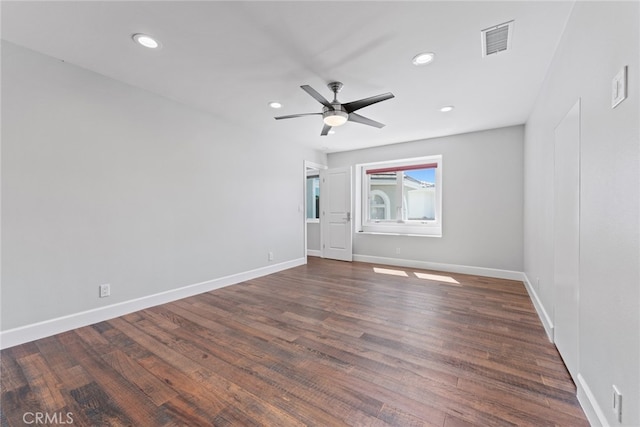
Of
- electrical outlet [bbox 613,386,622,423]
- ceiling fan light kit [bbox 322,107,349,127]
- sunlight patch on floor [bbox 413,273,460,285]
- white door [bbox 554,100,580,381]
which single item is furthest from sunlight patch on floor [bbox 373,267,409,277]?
electrical outlet [bbox 613,386,622,423]

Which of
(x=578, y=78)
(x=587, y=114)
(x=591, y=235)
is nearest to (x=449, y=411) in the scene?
(x=591, y=235)

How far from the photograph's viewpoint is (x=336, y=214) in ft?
19.9

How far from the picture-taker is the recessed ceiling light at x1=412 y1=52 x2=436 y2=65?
2289 millimetres

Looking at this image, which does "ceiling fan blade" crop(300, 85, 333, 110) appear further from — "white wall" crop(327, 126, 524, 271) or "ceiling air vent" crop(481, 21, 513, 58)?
"white wall" crop(327, 126, 524, 271)

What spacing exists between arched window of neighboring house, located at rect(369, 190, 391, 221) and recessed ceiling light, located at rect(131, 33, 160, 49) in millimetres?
4749

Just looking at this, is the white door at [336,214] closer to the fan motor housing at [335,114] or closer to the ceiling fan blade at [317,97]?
the fan motor housing at [335,114]

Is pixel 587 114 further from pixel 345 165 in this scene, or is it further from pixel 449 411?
pixel 345 165

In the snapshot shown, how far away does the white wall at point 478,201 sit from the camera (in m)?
4.28

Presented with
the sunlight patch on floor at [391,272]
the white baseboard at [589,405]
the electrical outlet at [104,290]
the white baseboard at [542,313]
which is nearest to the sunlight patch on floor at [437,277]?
the sunlight patch on floor at [391,272]

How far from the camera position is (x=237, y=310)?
9.77 ft

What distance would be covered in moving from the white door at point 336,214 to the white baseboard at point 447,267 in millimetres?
414

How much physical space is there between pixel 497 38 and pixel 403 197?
3.65 meters

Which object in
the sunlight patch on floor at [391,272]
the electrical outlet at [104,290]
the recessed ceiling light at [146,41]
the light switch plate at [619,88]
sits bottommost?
the sunlight patch on floor at [391,272]

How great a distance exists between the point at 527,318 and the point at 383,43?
3050 mm
